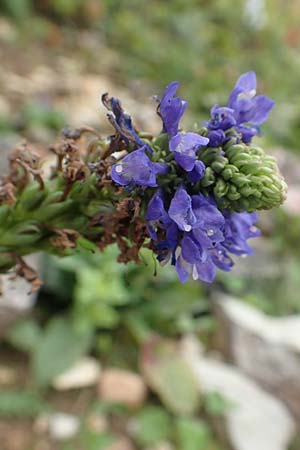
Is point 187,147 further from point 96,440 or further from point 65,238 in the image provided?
point 96,440

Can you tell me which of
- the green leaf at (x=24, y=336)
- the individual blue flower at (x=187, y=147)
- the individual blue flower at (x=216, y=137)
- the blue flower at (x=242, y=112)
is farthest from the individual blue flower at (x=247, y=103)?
the green leaf at (x=24, y=336)

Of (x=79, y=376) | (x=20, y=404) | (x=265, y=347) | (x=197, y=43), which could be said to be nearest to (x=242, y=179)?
(x=20, y=404)

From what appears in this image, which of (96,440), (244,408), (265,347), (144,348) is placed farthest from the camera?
(265,347)

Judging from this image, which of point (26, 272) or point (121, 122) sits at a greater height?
point (121, 122)

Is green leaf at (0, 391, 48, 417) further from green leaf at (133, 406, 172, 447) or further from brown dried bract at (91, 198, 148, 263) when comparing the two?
brown dried bract at (91, 198, 148, 263)

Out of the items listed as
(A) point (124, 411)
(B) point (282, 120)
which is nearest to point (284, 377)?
(A) point (124, 411)

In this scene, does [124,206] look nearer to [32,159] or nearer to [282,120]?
[32,159]

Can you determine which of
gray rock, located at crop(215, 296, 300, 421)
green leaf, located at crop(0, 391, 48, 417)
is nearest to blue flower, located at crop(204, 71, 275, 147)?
green leaf, located at crop(0, 391, 48, 417)
